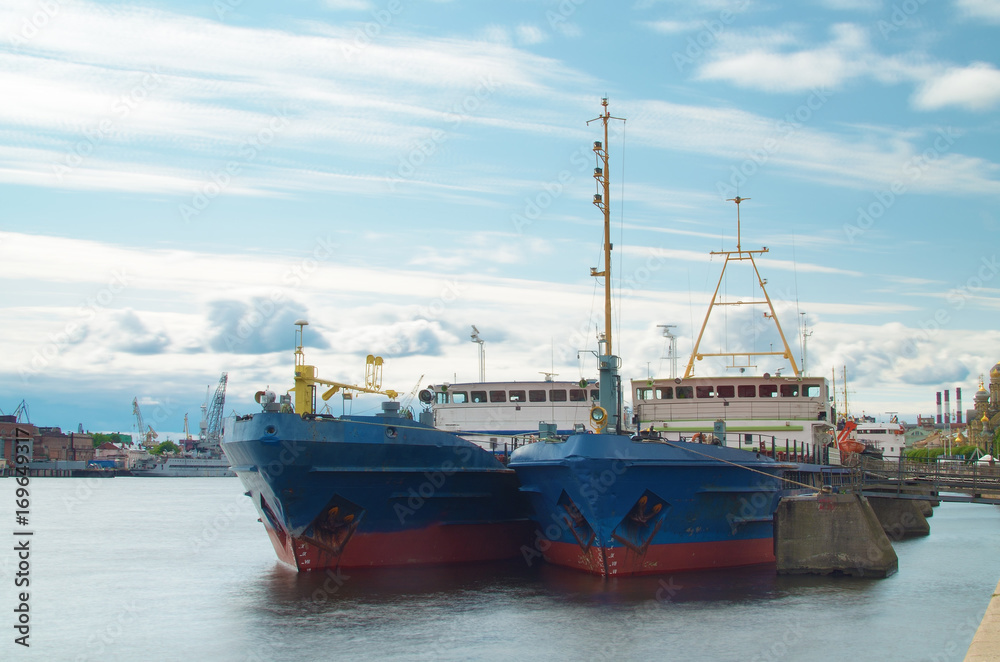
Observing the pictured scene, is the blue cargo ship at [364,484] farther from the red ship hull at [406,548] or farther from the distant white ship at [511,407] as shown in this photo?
the distant white ship at [511,407]

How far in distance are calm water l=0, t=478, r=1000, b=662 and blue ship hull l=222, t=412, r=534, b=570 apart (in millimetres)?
784

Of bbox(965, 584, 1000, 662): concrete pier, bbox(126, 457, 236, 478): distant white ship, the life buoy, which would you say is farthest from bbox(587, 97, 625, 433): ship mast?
bbox(126, 457, 236, 478): distant white ship

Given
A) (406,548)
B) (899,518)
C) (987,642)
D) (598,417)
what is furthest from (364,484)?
(899,518)

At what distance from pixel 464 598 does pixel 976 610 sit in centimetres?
1202

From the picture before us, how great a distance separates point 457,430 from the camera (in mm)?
30250

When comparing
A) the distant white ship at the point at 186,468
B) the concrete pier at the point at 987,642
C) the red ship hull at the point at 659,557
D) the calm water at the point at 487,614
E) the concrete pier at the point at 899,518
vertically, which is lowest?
the distant white ship at the point at 186,468

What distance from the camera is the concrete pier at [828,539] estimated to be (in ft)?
77.1

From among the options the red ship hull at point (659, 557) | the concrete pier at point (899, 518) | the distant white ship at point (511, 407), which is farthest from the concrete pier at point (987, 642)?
the concrete pier at point (899, 518)

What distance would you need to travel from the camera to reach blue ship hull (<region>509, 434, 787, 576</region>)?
20.8 meters

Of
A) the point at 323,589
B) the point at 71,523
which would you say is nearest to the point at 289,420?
the point at 323,589

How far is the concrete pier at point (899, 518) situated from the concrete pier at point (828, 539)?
18246mm

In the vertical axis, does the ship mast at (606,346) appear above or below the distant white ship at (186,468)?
above

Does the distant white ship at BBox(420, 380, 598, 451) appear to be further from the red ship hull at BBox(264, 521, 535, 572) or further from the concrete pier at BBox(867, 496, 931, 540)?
the concrete pier at BBox(867, 496, 931, 540)

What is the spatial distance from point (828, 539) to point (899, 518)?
2176 cm
